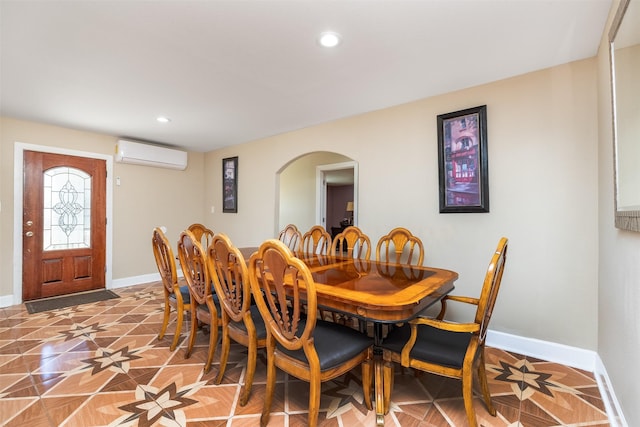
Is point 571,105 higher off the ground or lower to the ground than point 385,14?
lower

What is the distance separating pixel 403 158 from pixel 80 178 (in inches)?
174

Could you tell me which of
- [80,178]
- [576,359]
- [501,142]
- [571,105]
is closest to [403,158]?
[501,142]

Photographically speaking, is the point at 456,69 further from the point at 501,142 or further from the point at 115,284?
the point at 115,284

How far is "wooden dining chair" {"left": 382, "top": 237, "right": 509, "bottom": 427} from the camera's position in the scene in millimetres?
1399

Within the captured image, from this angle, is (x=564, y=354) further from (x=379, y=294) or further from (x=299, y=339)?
(x=299, y=339)

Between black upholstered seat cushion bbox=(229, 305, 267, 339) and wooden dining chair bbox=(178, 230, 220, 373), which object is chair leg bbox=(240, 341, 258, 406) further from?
wooden dining chair bbox=(178, 230, 220, 373)

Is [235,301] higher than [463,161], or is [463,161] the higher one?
[463,161]

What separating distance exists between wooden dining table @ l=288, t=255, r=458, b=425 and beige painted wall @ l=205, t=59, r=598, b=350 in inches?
32.0

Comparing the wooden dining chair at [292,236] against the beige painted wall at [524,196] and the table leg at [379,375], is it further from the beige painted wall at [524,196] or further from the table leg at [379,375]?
the table leg at [379,375]

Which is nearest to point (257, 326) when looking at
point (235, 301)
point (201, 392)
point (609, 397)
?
point (235, 301)

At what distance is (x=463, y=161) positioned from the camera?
2637 mm

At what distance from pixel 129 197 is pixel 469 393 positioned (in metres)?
5.02

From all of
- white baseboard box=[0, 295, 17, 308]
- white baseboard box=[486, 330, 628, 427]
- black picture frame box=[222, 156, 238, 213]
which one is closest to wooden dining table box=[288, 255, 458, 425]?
white baseboard box=[486, 330, 628, 427]

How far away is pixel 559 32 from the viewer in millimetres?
1863
